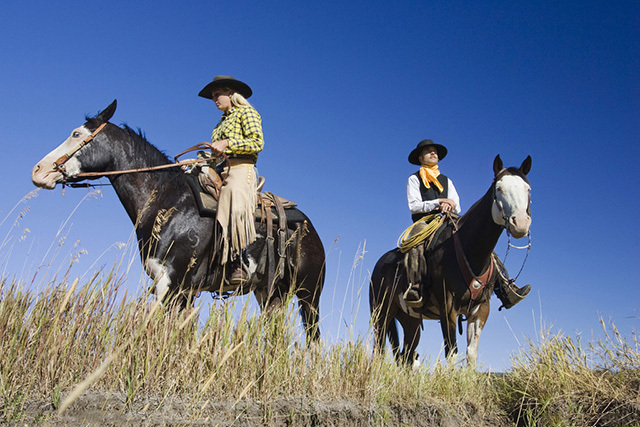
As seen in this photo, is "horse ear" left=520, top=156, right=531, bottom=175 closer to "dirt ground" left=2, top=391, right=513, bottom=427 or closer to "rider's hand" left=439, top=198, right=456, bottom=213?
"rider's hand" left=439, top=198, right=456, bottom=213

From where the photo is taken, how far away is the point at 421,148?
7898 mm

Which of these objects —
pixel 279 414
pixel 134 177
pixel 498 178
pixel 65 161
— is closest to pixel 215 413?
pixel 279 414

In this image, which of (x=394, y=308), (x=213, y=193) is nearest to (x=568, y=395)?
(x=394, y=308)

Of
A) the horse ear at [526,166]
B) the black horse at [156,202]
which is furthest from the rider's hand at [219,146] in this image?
the horse ear at [526,166]

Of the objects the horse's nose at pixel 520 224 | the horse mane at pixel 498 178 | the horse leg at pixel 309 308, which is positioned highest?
the horse mane at pixel 498 178

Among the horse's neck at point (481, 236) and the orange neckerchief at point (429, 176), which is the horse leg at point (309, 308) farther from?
the orange neckerchief at point (429, 176)

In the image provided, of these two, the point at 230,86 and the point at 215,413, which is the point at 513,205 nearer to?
the point at 230,86

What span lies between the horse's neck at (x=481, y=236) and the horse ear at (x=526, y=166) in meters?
0.45

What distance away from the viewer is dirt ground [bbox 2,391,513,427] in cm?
333

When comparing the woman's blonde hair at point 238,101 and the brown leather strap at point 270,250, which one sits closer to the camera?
the brown leather strap at point 270,250

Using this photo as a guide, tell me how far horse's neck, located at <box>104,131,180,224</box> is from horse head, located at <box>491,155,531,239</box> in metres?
3.64

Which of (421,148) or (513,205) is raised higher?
(421,148)

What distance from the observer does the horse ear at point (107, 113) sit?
5.86 meters

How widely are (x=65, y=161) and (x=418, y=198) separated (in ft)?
14.9
